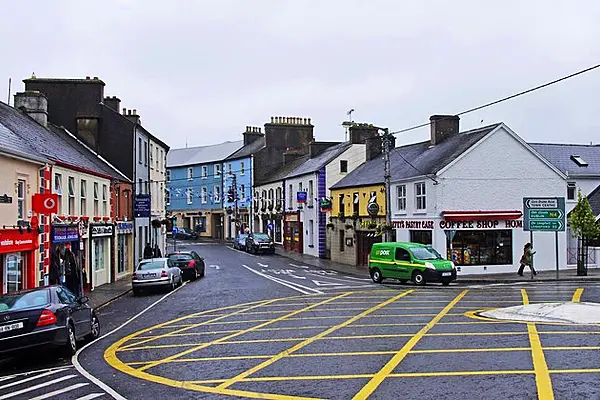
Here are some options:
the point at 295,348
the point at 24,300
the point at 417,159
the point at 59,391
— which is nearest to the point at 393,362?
the point at 295,348

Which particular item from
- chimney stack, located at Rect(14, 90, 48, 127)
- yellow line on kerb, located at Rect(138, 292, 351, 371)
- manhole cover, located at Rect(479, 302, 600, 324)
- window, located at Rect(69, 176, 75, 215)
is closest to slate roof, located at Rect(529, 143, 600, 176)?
manhole cover, located at Rect(479, 302, 600, 324)

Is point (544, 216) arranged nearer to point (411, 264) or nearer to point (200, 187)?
point (411, 264)

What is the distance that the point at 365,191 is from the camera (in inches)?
1703

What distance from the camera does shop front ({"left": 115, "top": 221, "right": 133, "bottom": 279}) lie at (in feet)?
123

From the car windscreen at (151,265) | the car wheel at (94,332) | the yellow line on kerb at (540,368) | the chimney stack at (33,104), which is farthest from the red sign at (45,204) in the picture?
the yellow line on kerb at (540,368)

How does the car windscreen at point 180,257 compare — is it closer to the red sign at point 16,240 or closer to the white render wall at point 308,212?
the red sign at point 16,240

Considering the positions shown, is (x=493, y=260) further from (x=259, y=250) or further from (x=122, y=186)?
(x=259, y=250)

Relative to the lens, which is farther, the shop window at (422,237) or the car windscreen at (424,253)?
the shop window at (422,237)

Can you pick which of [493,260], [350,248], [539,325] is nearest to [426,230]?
[493,260]

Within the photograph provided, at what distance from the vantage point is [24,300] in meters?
14.0

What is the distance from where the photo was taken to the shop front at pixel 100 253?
103 feet

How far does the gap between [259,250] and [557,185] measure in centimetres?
2627

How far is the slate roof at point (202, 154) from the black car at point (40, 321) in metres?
68.8

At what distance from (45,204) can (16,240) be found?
5.28 ft
